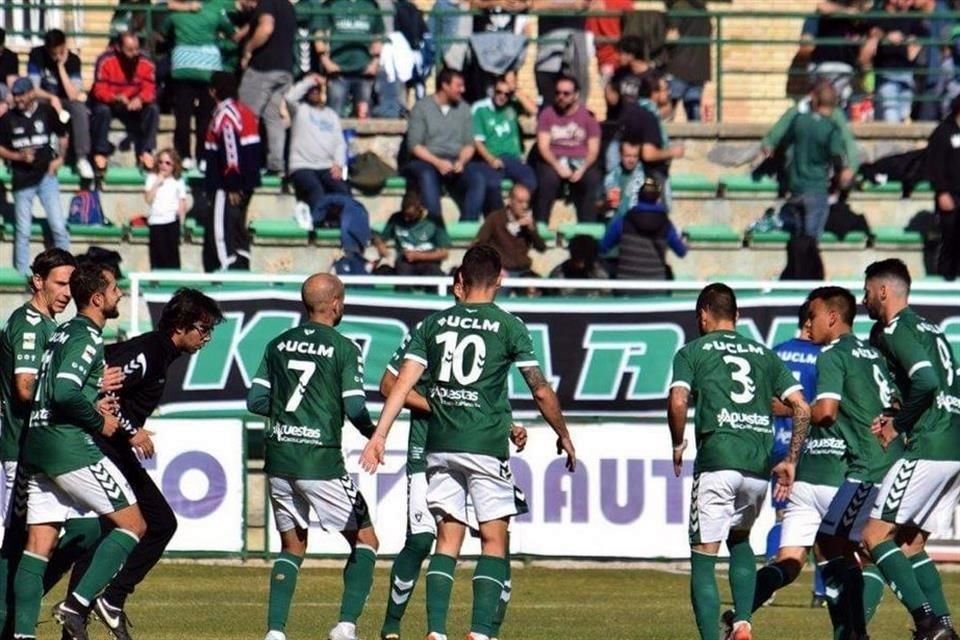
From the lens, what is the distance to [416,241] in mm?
21609

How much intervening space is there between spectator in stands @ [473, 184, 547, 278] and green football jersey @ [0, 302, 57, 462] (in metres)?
8.88

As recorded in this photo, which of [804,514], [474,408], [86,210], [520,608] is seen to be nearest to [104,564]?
[474,408]

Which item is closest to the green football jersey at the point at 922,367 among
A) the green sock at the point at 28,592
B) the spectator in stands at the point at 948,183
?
the green sock at the point at 28,592

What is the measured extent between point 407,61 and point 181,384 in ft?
20.4

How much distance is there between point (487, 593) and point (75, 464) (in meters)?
2.38

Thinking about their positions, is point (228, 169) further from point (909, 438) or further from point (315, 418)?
point (909, 438)

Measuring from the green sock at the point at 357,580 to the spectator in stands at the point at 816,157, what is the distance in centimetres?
1125

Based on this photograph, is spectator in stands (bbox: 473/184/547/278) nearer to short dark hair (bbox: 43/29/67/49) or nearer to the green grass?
the green grass

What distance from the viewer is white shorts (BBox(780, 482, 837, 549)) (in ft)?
44.0

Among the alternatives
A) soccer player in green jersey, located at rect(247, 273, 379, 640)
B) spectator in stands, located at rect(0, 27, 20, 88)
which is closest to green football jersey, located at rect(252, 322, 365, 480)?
soccer player in green jersey, located at rect(247, 273, 379, 640)

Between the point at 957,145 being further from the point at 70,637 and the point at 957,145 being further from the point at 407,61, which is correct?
the point at 70,637

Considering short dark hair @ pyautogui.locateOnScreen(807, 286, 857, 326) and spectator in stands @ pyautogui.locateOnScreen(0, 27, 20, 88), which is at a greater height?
spectator in stands @ pyautogui.locateOnScreen(0, 27, 20, 88)

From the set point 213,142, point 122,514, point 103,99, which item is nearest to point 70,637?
point 122,514

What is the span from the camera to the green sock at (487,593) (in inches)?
485
